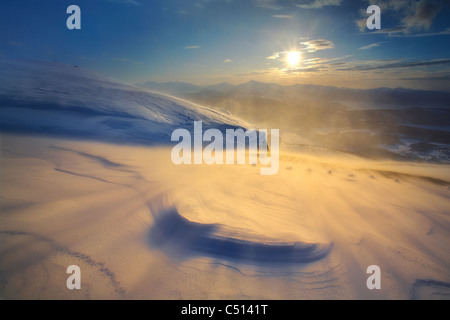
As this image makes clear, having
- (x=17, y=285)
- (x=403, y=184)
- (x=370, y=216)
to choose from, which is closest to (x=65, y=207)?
(x=17, y=285)

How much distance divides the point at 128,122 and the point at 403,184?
19.0ft

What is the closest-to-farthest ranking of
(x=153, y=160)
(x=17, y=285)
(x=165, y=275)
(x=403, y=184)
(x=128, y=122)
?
(x=17, y=285) < (x=165, y=275) < (x=153, y=160) < (x=403, y=184) < (x=128, y=122)

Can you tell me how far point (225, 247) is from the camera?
2070mm

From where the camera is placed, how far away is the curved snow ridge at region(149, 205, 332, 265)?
2.00 metres

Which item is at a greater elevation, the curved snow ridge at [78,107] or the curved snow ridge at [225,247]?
the curved snow ridge at [78,107]

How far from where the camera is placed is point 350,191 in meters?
3.67

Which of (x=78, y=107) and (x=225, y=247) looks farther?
(x=78, y=107)

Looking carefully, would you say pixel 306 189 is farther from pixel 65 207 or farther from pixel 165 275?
pixel 65 207

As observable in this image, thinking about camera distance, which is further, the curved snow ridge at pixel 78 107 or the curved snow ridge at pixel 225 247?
the curved snow ridge at pixel 78 107

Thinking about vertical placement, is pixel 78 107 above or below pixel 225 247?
above

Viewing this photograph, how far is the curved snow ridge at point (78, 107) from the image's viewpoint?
4.33 meters

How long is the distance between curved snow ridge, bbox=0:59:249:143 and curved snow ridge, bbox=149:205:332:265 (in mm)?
2898

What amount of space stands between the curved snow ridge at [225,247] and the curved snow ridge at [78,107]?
114 inches

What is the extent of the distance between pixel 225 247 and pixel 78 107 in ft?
16.0
